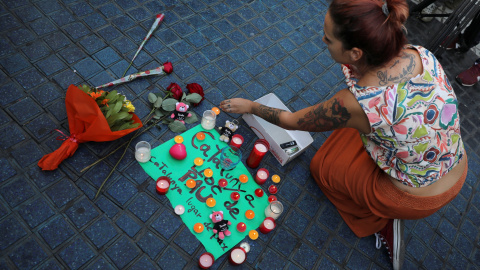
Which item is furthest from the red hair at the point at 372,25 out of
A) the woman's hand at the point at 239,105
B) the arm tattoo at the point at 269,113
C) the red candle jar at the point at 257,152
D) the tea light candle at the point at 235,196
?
the tea light candle at the point at 235,196

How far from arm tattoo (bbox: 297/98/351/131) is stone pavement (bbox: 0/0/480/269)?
853 mm

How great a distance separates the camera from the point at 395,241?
2.74 m

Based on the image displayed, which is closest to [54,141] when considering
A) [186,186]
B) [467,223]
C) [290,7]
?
[186,186]

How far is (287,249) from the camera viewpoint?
8.83 ft

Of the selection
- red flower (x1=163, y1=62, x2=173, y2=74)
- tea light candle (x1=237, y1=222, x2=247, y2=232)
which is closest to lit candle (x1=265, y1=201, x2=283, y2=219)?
tea light candle (x1=237, y1=222, x2=247, y2=232)

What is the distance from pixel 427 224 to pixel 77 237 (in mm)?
3118

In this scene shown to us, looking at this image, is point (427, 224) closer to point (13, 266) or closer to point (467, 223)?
point (467, 223)

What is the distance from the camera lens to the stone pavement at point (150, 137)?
2.40 m

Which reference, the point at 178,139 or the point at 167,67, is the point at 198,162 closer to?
the point at 178,139

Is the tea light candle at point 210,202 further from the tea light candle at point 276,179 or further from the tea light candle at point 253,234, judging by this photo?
the tea light candle at point 276,179

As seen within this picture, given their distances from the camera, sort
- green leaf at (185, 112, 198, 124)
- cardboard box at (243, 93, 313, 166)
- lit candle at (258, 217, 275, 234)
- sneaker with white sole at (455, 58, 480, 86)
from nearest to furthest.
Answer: lit candle at (258, 217, 275, 234) < cardboard box at (243, 93, 313, 166) < green leaf at (185, 112, 198, 124) < sneaker with white sole at (455, 58, 480, 86)

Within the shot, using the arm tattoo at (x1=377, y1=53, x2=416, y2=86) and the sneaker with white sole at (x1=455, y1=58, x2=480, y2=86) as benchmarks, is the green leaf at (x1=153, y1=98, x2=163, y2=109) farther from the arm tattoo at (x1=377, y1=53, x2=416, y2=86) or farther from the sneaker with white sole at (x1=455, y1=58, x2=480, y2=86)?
the sneaker with white sole at (x1=455, y1=58, x2=480, y2=86)

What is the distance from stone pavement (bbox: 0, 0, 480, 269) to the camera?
240cm

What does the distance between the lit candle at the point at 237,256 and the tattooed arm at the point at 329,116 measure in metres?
1.03
